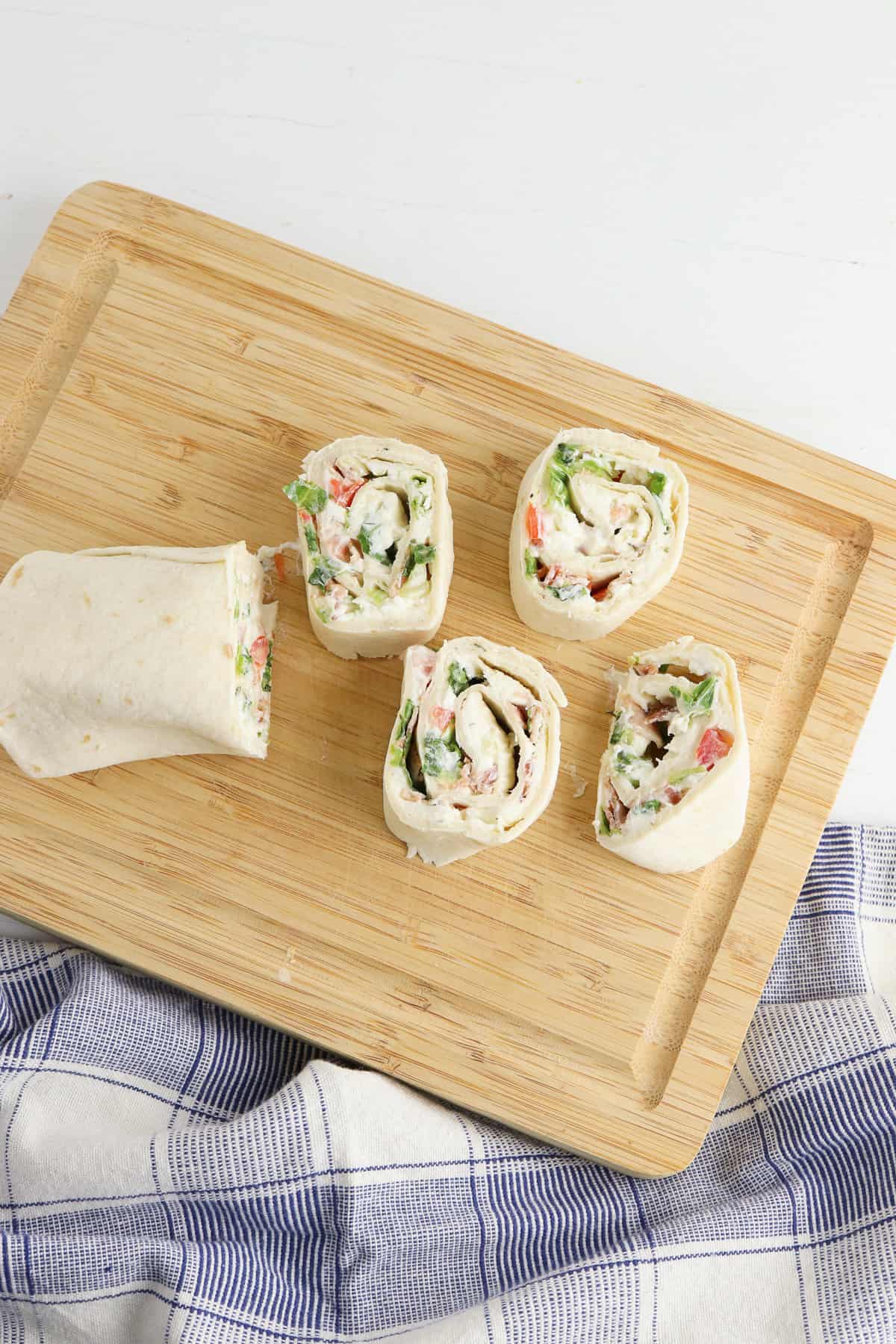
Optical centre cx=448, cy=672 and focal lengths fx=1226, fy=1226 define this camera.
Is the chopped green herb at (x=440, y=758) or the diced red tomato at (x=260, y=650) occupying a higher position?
the diced red tomato at (x=260, y=650)

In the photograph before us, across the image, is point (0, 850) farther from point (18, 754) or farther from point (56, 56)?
point (56, 56)

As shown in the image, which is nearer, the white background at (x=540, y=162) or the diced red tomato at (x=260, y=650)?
the diced red tomato at (x=260, y=650)

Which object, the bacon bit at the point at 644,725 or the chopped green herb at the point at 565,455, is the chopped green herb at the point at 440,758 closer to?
the bacon bit at the point at 644,725

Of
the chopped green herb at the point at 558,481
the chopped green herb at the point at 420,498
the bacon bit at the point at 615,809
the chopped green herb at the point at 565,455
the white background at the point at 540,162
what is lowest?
the bacon bit at the point at 615,809

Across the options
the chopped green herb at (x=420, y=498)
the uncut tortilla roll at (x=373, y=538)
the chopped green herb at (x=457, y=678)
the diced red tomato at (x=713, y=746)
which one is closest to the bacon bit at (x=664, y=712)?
the diced red tomato at (x=713, y=746)

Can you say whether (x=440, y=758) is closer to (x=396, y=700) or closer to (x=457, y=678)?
(x=457, y=678)

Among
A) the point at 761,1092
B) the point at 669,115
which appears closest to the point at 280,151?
the point at 669,115

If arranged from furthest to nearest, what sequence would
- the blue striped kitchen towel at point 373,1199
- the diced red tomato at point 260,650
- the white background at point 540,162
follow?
the white background at point 540,162 → the diced red tomato at point 260,650 → the blue striped kitchen towel at point 373,1199
